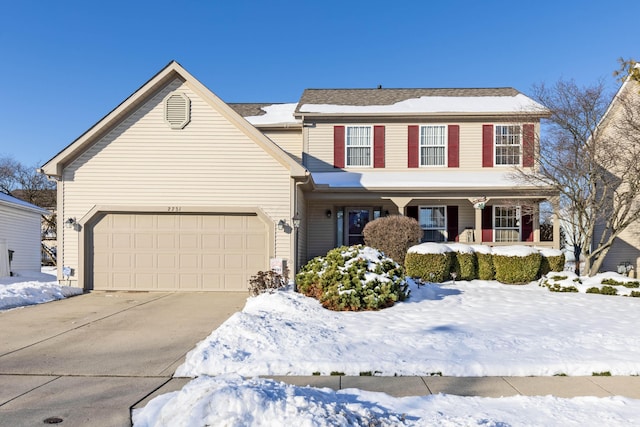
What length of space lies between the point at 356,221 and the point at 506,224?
564 cm

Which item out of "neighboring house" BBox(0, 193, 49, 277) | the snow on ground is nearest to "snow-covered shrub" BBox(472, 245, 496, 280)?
the snow on ground

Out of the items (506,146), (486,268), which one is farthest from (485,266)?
(506,146)

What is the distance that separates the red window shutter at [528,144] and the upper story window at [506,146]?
1.58 feet

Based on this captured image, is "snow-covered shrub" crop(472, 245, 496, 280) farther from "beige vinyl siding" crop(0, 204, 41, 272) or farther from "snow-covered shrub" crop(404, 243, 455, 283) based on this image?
"beige vinyl siding" crop(0, 204, 41, 272)

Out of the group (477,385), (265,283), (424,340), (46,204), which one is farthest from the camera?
(46,204)

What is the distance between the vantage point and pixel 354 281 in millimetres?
8922

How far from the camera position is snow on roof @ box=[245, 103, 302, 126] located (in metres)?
17.0

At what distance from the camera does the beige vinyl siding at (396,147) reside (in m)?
16.1

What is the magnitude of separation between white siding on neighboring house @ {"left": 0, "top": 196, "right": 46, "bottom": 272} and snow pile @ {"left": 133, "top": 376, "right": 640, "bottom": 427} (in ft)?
57.6

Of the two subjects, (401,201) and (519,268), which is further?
(401,201)

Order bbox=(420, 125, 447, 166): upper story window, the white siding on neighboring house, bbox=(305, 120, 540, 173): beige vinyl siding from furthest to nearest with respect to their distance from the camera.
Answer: the white siding on neighboring house, bbox=(420, 125, 447, 166): upper story window, bbox=(305, 120, 540, 173): beige vinyl siding

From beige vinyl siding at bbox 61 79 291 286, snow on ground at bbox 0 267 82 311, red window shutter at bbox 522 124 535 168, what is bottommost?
snow on ground at bbox 0 267 82 311

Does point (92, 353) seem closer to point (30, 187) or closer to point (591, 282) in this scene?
point (591, 282)

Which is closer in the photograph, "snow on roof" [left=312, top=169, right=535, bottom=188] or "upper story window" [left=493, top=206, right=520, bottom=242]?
"snow on roof" [left=312, top=169, right=535, bottom=188]
